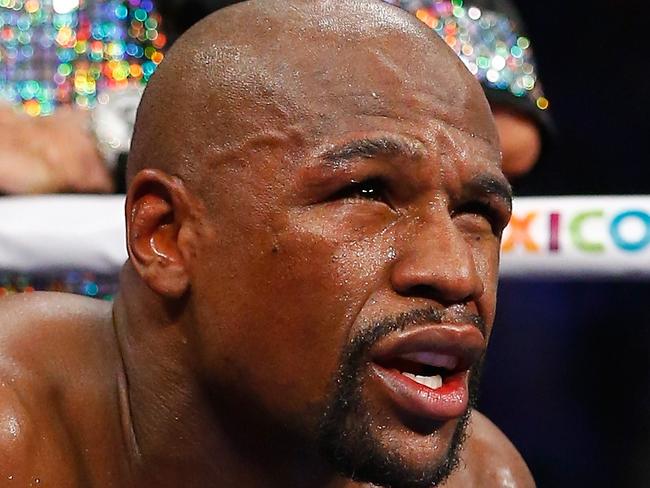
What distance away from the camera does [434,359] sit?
74 cm

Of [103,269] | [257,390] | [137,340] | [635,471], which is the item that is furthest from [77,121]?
[635,471]

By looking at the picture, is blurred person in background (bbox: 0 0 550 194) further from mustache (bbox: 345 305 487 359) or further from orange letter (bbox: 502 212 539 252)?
mustache (bbox: 345 305 487 359)

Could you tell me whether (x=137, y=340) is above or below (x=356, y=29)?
below

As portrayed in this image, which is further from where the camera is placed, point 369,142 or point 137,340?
point 137,340

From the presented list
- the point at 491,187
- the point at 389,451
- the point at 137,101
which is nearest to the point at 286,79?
the point at 491,187

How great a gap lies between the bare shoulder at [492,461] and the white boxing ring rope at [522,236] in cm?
23

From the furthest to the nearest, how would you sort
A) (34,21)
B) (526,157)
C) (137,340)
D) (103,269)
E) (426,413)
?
1. (34,21)
2. (526,157)
3. (103,269)
4. (137,340)
5. (426,413)

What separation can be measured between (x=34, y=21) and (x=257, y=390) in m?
1.11

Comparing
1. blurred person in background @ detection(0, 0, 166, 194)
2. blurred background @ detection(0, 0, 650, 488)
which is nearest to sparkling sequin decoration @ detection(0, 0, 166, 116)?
blurred person in background @ detection(0, 0, 166, 194)

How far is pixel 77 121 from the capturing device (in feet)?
4.39

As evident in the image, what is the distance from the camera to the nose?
0.71m

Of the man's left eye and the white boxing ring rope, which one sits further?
the white boxing ring rope

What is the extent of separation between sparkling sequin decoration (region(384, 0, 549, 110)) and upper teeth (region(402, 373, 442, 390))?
2.17 ft

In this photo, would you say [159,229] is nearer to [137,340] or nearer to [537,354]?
[137,340]
